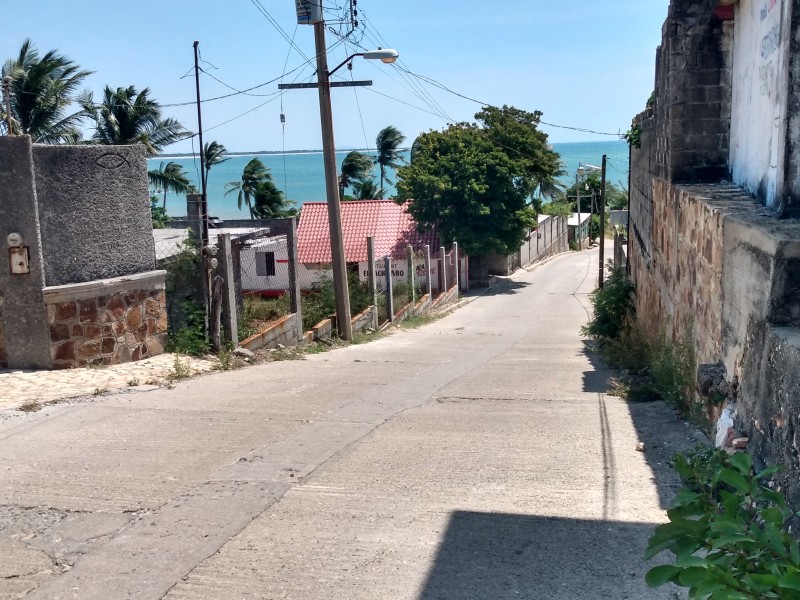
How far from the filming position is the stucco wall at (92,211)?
9430mm

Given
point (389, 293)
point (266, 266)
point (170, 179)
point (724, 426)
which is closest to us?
point (724, 426)

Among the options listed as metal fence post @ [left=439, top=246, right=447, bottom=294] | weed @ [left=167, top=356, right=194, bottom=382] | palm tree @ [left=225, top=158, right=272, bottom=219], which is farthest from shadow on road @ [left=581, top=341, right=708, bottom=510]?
palm tree @ [left=225, top=158, right=272, bottom=219]

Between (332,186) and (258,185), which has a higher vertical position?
(258,185)

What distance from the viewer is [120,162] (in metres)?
10.2

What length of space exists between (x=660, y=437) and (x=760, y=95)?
3.09 meters

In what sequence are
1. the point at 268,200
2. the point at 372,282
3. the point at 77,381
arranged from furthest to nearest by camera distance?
the point at 268,200, the point at 372,282, the point at 77,381

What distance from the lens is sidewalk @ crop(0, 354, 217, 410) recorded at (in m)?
8.56

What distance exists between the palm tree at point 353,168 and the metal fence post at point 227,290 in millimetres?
42657

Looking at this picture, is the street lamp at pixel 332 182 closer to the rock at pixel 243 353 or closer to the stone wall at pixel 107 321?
the rock at pixel 243 353

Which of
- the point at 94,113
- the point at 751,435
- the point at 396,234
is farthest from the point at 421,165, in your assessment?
the point at 751,435

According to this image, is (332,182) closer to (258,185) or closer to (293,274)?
(293,274)

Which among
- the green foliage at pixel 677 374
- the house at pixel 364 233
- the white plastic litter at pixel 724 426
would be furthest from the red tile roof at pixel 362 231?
the white plastic litter at pixel 724 426

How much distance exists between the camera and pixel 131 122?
35625mm

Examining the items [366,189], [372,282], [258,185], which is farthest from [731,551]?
[366,189]
